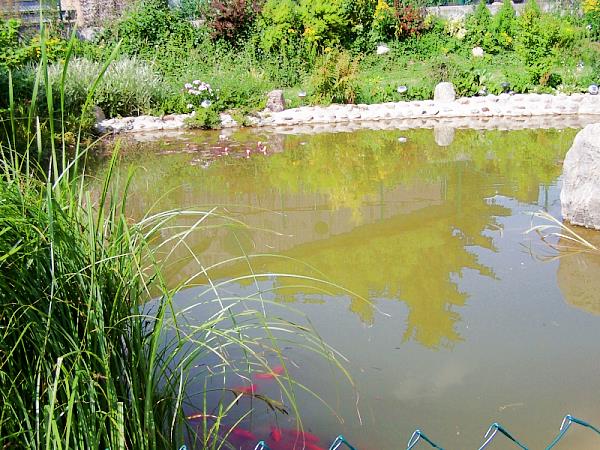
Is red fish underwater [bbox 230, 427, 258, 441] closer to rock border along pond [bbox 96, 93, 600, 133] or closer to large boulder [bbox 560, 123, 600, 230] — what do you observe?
large boulder [bbox 560, 123, 600, 230]

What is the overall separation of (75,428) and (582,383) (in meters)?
2.42

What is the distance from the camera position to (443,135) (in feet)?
34.2

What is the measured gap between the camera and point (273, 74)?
14.4 meters

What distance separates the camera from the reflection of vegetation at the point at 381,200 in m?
4.57

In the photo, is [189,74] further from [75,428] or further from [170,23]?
[75,428]

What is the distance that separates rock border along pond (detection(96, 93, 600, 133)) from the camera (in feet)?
38.9

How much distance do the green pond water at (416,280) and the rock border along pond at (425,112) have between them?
9.01ft

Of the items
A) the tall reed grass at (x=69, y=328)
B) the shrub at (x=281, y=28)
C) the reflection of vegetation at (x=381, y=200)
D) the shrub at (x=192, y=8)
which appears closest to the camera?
the tall reed grass at (x=69, y=328)

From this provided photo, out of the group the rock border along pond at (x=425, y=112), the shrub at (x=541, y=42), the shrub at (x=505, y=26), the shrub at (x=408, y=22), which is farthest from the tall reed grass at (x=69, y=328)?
the shrub at (x=505, y=26)

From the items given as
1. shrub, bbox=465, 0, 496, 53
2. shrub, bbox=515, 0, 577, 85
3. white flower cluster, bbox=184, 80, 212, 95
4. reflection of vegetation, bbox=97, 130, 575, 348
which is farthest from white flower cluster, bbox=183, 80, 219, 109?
shrub, bbox=465, 0, 496, 53

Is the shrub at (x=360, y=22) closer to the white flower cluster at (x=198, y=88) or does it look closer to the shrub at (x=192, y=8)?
the shrub at (x=192, y=8)

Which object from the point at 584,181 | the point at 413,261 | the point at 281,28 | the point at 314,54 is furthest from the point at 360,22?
the point at 413,261

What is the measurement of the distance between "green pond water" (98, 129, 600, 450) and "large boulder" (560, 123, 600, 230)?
0.21 meters

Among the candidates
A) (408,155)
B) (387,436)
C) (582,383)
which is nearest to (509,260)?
(582,383)
